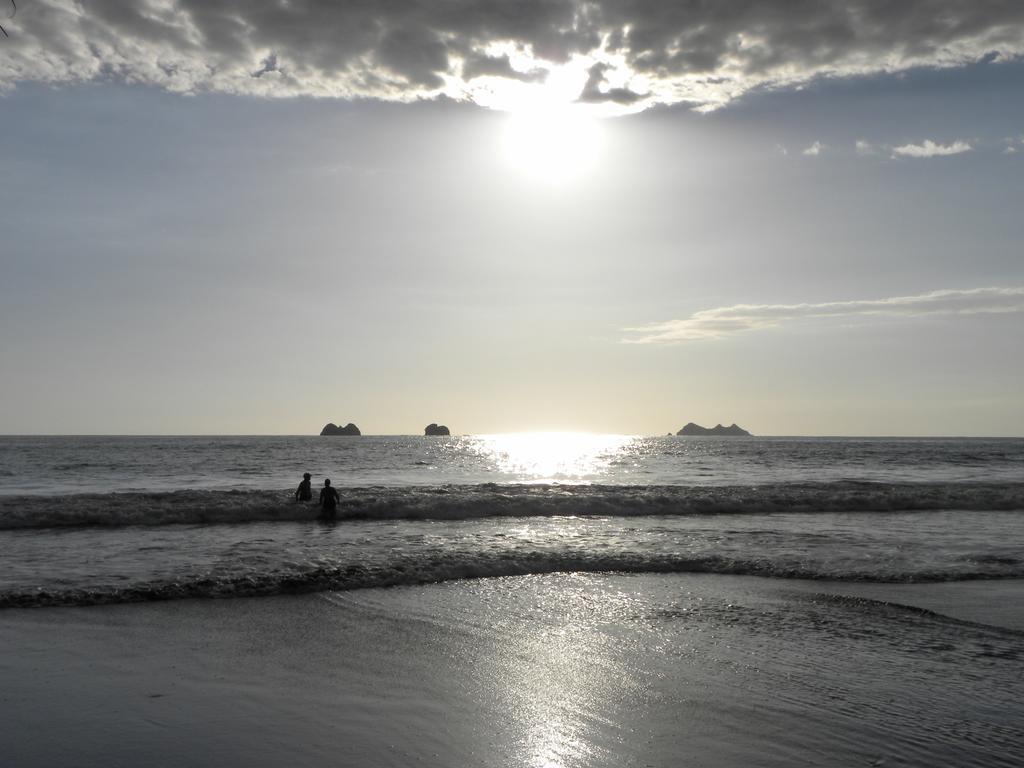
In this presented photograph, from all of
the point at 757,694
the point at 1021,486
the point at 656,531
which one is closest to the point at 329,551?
the point at 656,531

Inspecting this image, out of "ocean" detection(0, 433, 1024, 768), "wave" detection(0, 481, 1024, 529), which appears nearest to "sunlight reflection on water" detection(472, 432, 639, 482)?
"wave" detection(0, 481, 1024, 529)

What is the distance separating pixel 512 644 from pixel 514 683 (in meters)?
1.46

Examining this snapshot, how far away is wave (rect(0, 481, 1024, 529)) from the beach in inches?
511

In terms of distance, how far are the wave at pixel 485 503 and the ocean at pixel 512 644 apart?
1683 mm

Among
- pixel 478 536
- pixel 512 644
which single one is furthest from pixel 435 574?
pixel 478 536

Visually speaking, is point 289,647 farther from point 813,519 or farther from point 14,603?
point 813,519

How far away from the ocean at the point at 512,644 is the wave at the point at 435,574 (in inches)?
2.7

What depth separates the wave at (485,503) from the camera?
74.1ft

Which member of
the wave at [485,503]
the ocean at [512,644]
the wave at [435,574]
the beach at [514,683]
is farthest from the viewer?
the wave at [485,503]

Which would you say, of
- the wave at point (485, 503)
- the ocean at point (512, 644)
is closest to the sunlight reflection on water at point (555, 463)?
the wave at point (485, 503)

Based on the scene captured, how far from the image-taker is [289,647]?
879 centimetres

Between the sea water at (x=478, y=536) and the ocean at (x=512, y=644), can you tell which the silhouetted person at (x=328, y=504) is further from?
the ocean at (x=512, y=644)

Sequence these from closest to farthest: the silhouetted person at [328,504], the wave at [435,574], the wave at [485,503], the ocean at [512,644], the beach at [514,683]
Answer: the beach at [514,683], the ocean at [512,644], the wave at [435,574], the wave at [485,503], the silhouetted person at [328,504]

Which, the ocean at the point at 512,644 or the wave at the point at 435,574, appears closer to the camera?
the ocean at the point at 512,644
